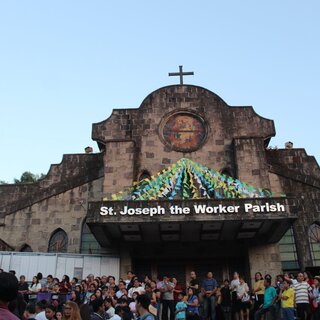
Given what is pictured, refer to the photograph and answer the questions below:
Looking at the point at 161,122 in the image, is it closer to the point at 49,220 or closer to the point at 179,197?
the point at 179,197

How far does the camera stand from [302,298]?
13.8 meters

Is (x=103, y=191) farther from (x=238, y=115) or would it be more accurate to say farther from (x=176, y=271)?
(x=238, y=115)

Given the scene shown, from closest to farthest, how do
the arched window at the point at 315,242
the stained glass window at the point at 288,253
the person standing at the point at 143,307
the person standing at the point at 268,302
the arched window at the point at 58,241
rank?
the person standing at the point at 143,307 → the person standing at the point at 268,302 → the stained glass window at the point at 288,253 → the arched window at the point at 315,242 → the arched window at the point at 58,241

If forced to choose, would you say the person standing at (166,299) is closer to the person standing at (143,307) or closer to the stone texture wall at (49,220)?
the person standing at (143,307)

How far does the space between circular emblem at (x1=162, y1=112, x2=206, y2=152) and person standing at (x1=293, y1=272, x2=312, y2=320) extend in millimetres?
12278

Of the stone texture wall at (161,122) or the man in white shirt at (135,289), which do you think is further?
the stone texture wall at (161,122)

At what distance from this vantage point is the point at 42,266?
2069cm

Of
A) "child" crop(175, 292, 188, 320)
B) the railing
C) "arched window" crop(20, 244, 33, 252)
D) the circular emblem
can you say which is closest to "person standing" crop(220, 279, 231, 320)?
"child" crop(175, 292, 188, 320)

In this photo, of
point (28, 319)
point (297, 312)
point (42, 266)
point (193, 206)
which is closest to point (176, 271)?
point (193, 206)

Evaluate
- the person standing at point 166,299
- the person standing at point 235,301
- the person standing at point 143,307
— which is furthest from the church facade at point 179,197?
the person standing at point 143,307

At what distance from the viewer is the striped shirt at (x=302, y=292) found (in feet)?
45.2

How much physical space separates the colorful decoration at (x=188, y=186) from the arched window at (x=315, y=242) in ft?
12.8

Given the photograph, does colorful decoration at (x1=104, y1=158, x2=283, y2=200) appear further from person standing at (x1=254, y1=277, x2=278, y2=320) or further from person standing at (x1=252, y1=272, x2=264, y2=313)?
person standing at (x1=254, y1=277, x2=278, y2=320)

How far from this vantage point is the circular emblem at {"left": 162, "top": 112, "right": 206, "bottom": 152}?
25.2 metres
